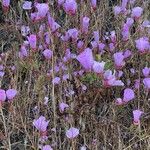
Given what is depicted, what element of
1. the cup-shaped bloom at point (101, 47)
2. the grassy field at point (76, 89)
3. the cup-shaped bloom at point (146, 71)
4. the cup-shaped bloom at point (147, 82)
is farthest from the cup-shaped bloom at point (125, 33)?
the cup-shaped bloom at point (147, 82)

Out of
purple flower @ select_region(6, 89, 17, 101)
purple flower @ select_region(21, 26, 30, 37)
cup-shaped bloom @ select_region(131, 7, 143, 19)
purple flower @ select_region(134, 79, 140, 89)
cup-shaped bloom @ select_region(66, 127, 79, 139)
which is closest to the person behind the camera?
cup-shaped bloom @ select_region(66, 127, 79, 139)

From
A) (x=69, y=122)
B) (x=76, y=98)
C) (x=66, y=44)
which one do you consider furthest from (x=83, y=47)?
(x=69, y=122)

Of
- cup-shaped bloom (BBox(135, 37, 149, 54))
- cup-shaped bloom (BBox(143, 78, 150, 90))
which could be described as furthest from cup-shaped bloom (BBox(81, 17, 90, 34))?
cup-shaped bloom (BBox(143, 78, 150, 90))

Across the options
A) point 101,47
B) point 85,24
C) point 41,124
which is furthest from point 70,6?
point 41,124

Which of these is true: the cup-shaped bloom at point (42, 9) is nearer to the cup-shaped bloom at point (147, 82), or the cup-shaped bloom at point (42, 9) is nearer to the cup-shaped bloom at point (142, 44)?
the cup-shaped bloom at point (142, 44)

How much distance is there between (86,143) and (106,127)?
0.10 meters

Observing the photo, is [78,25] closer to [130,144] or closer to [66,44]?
[66,44]

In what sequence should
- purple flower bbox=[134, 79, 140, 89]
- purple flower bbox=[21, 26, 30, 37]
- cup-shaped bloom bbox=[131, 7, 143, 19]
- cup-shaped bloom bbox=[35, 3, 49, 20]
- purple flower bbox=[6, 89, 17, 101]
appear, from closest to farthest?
purple flower bbox=[6, 89, 17, 101] < purple flower bbox=[134, 79, 140, 89] < cup-shaped bloom bbox=[35, 3, 49, 20] < cup-shaped bloom bbox=[131, 7, 143, 19] < purple flower bbox=[21, 26, 30, 37]

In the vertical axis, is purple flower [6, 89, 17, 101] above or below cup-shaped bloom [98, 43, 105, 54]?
below

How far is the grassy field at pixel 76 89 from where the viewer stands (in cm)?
191

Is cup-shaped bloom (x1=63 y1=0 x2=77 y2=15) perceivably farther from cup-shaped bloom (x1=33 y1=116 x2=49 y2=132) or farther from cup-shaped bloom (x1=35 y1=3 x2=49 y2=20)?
cup-shaped bloom (x1=33 y1=116 x2=49 y2=132)

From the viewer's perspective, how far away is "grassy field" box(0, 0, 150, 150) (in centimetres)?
191

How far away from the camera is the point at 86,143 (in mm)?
1929

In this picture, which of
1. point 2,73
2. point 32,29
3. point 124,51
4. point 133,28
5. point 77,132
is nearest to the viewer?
point 77,132
